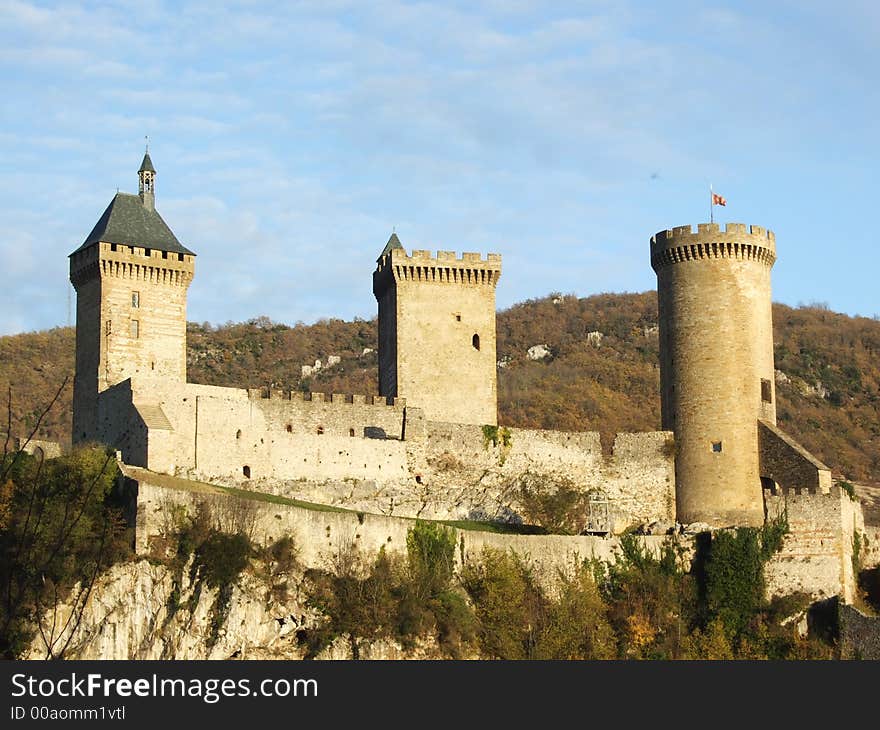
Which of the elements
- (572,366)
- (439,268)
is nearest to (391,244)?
(439,268)

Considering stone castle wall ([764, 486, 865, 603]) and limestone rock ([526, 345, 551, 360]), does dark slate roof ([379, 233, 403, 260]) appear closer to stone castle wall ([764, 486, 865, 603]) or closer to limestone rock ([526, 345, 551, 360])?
stone castle wall ([764, 486, 865, 603])

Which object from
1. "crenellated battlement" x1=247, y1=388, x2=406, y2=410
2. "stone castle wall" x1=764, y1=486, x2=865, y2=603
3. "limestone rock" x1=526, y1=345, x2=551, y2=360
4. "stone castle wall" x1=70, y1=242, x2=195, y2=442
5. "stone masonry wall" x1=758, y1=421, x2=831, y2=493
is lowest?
"stone castle wall" x1=764, y1=486, x2=865, y2=603

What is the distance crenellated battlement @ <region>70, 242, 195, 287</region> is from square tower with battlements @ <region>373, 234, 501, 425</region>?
6.01 metres

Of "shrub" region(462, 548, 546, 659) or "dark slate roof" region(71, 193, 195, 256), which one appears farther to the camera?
"dark slate roof" region(71, 193, 195, 256)

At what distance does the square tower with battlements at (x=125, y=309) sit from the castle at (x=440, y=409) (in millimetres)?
52

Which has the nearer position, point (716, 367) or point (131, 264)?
point (131, 264)

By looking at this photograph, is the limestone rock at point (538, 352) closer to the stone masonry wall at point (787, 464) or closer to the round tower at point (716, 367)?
A: the round tower at point (716, 367)

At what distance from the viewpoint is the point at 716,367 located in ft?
154

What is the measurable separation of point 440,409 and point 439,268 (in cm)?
416

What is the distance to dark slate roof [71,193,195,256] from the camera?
1843 inches

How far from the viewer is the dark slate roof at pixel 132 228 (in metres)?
46.8

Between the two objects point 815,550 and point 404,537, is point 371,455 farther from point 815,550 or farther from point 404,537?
point 815,550

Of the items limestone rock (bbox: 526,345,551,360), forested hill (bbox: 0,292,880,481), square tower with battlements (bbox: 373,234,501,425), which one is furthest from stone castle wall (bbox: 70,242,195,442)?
limestone rock (bbox: 526,345,551,360)

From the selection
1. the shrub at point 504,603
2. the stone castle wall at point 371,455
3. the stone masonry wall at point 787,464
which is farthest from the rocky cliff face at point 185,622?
the stone masonry wall at point 787,464
